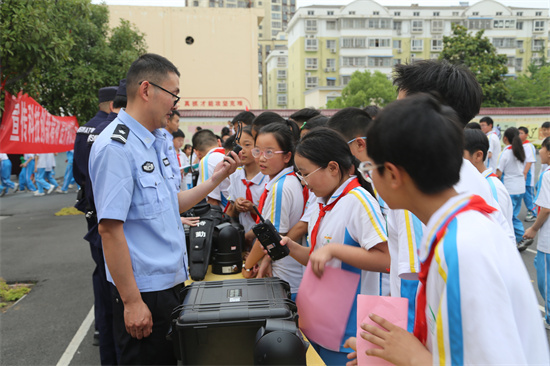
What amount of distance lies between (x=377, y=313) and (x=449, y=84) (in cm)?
94

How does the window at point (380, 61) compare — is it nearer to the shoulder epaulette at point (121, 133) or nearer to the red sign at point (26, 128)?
the red sign at point (26, 128)

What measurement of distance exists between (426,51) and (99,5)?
157ft

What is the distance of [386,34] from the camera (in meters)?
51.9

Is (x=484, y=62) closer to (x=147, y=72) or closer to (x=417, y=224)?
(x=147, y=72)

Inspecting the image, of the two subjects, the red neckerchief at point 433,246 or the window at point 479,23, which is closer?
the red neckerchief at point 433,246

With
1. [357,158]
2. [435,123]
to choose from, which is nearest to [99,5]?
[357,158]

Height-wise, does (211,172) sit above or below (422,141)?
below

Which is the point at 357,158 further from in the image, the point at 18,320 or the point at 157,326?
the point at 18,320

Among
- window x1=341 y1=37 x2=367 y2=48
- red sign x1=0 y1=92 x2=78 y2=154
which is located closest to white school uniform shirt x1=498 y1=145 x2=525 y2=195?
red sign x1=0 y1=92 x2=78 y2=154

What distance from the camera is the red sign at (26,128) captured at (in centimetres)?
509

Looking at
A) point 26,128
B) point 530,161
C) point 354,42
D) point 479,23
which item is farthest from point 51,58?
point 479,23

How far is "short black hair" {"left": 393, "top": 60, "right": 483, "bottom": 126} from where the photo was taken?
165cm

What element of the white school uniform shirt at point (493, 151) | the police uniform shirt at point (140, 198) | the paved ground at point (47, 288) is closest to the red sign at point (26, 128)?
the paved ground at point (47, 288)

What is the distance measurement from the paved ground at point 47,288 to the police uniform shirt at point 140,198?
6.85ft
